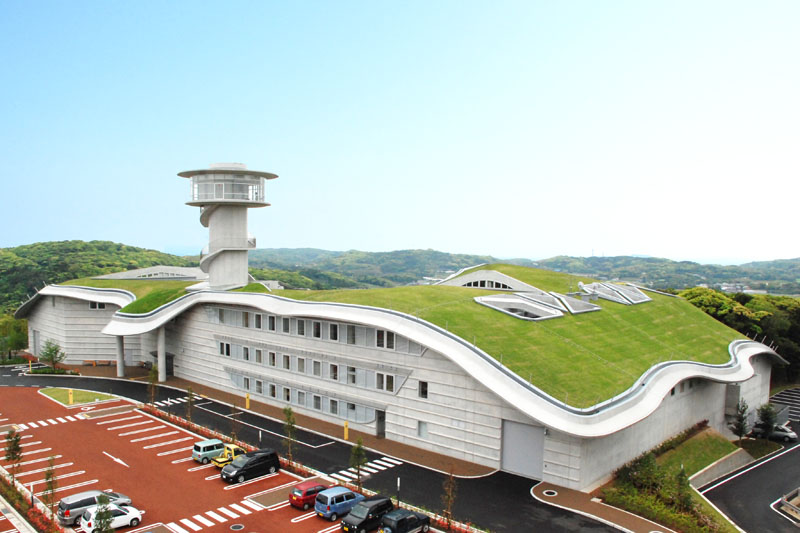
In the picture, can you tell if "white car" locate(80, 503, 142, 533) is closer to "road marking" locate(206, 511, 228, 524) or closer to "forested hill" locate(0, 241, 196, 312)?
"road marking" locate(206, 511, 228, 524)

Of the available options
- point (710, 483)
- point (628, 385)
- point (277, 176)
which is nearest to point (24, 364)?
point (277, 176)

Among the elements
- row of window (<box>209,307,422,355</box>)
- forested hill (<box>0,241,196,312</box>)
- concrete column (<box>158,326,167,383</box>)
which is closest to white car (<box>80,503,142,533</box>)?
row of window (<box>209,307,422,355</box>)

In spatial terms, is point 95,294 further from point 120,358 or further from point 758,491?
point 758,491

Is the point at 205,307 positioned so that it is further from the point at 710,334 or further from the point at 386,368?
the point at 710,334

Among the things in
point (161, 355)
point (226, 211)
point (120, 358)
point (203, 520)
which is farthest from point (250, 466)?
point (120, 358)

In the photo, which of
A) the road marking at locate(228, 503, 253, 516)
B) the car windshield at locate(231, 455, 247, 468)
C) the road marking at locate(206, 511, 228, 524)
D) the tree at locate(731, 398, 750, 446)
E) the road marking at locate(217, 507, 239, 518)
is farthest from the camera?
the tree at locate(731, 398, 750, 446)

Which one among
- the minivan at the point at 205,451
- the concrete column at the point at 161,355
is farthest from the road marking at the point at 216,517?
the concrete column at the point at 161,355

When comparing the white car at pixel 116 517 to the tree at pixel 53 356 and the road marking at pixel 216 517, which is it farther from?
the tree at pixel 53 356
